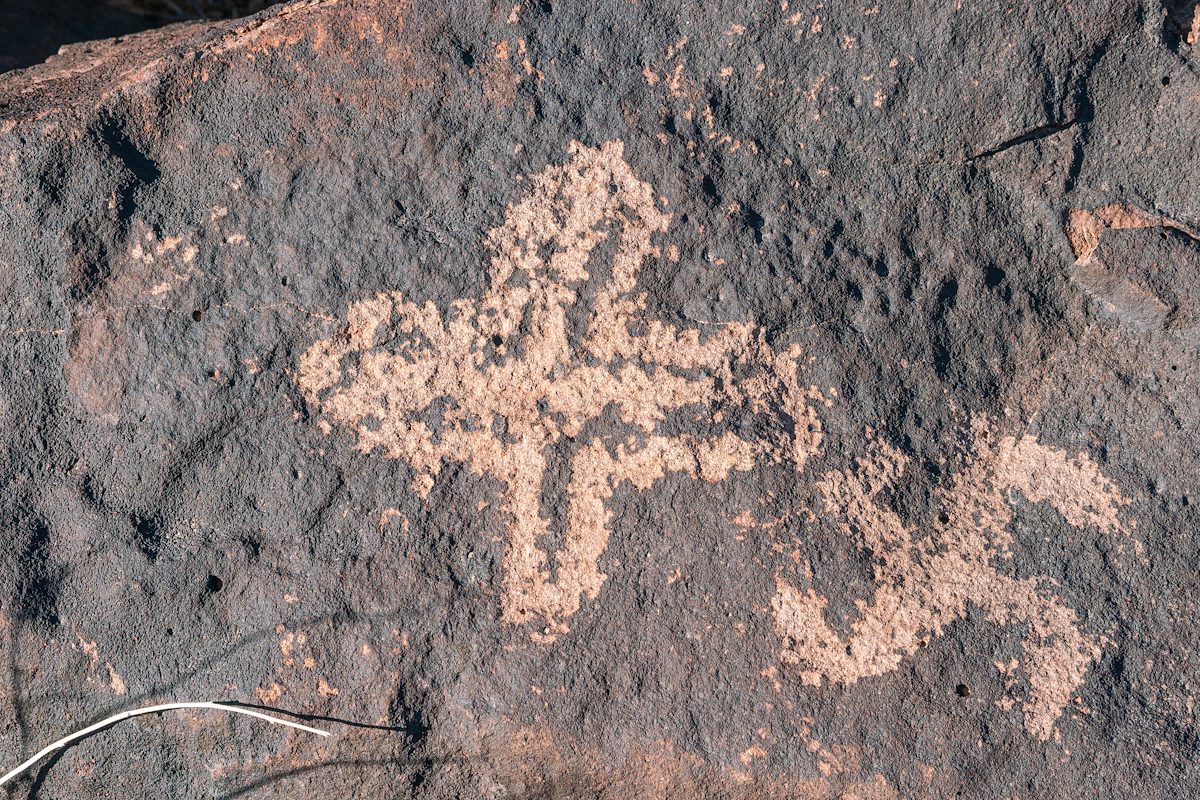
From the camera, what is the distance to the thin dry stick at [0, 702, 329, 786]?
130 centimetres

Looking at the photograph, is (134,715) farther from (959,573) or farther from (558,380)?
(959,573)

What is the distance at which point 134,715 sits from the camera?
1315 millimetres

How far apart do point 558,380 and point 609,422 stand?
83 mm

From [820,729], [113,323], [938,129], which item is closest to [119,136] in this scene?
[113,323]

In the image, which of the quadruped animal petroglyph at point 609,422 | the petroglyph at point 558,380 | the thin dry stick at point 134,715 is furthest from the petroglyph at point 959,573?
the thin dry stick at point 134,715

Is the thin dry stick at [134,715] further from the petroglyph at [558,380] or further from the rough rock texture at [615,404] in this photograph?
the petroglyph at [558,380]

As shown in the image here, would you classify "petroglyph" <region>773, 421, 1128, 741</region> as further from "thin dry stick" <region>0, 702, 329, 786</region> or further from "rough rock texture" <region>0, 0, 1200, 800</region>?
"thin dry stick" <region>0, 702, 329, 786</region>

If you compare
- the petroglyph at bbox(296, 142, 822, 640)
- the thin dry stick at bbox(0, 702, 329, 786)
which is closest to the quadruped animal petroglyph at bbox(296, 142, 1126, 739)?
the petroglyph at bbox(296, 142, 822, 640)

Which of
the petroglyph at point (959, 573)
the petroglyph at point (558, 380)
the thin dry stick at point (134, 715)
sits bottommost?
the thin dry stick at point (134, 715)

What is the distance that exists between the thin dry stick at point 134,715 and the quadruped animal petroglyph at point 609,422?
32cm

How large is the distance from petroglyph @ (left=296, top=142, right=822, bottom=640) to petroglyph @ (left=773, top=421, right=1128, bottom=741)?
11 cm

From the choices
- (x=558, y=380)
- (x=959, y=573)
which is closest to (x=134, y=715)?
(x=558, y=380)

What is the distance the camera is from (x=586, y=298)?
130 centimetres

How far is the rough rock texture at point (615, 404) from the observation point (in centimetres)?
126
